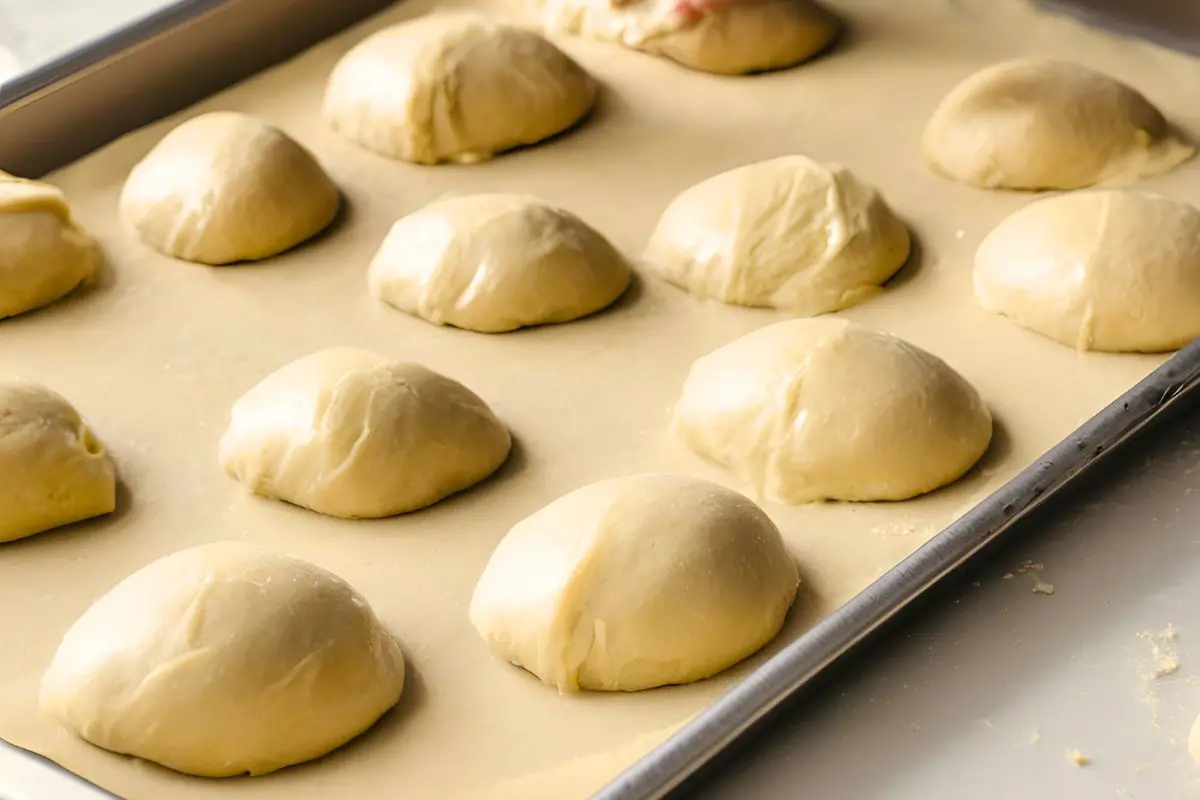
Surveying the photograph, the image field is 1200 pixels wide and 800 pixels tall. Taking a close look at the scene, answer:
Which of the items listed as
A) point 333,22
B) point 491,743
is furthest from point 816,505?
point 333,22

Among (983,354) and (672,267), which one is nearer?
(983,354)

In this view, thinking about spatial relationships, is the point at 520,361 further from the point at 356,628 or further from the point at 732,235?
the point at 356,628

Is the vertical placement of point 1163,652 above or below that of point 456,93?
below

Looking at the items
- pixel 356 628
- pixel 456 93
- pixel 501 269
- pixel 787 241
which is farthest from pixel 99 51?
pixel 356 628

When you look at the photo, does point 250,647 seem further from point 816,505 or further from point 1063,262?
point 1063,262

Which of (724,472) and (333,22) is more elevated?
(333,22)

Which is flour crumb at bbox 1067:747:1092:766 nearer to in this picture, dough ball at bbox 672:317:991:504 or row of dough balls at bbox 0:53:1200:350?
dough ball at bbox 672:317:991:504

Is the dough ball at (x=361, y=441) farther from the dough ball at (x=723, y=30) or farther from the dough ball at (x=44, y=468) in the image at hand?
the dough ball at (x=723, y=30)
